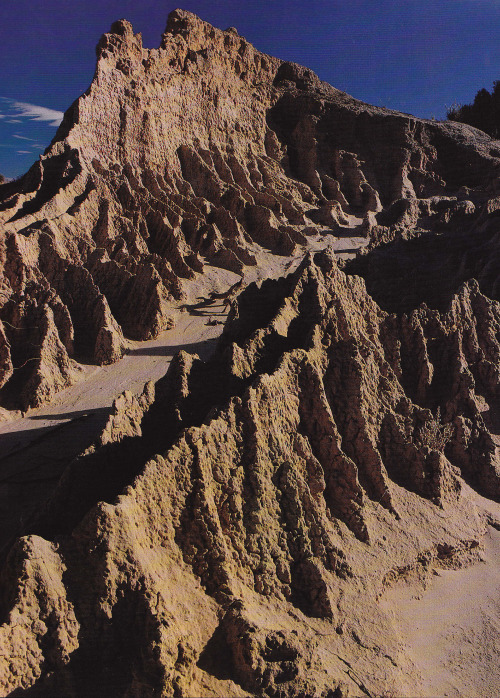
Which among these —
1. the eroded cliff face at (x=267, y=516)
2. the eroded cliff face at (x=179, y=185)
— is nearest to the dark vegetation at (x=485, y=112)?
the eroded cliff face at (x=179, y=185)

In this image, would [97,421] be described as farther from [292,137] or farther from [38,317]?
[292,137]

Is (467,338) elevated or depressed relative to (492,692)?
elevated

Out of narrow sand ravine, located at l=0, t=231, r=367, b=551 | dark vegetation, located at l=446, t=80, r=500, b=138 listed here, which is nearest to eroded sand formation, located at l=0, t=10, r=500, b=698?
narrow sand ravine, located at l=0, t=231, r=367, b=551

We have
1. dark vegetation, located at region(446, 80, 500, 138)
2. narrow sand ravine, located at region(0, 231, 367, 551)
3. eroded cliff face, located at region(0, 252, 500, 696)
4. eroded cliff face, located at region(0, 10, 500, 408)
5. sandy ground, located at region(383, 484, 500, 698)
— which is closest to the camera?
eroded cliff face, located at region(0, 252, 500, 696)

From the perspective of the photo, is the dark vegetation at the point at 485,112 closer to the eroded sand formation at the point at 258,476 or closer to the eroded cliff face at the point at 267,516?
the eroded sand formation at the point at 258,476

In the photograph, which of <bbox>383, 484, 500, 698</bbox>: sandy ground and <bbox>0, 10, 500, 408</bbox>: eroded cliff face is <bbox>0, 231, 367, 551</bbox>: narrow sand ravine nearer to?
<bbox>0, 10, 500, 408</bbox>: eroded cliff face

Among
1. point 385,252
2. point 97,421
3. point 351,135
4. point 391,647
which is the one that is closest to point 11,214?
point 97,421

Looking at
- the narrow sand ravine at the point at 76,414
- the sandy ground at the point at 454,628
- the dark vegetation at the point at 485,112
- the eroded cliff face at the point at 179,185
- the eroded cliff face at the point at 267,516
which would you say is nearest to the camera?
the eroded cliff face at the point at 267,516
